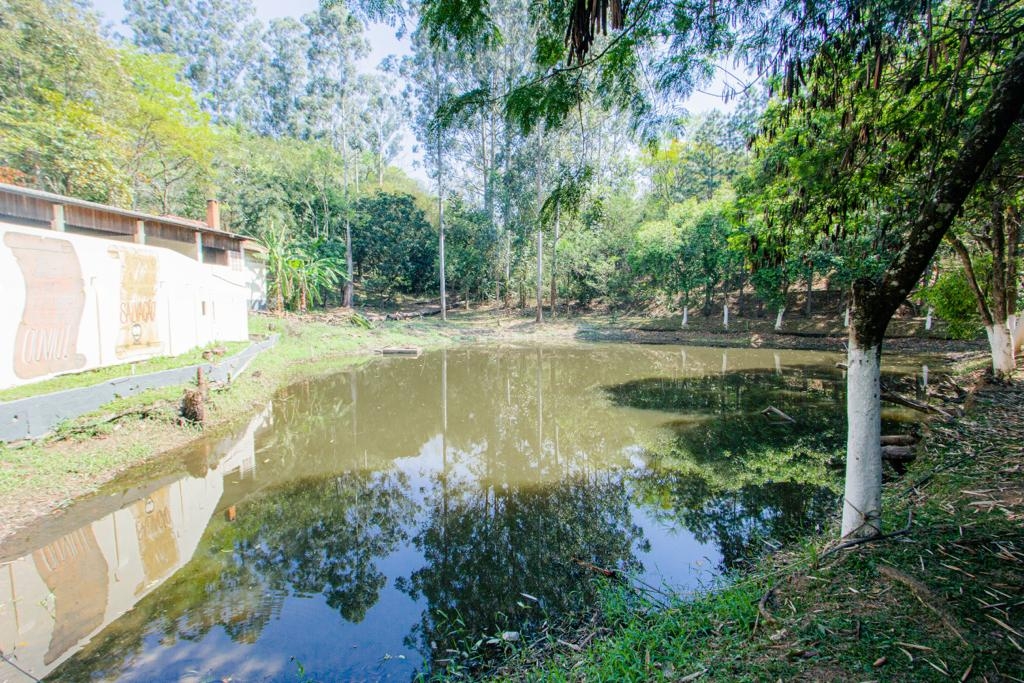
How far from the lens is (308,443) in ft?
25.4

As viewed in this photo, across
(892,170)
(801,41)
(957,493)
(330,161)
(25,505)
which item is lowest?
(25,505)

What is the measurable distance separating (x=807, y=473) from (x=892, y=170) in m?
3.62

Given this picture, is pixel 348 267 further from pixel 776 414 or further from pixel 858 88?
pixel 858 88

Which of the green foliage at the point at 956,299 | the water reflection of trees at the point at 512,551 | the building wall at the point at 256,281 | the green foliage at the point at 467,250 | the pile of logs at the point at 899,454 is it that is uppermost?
the green foliage at the point at 467,250

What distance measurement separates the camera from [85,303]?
8.23 meters

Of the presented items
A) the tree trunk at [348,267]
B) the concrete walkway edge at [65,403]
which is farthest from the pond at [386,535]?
the tree trunk at [348,267]

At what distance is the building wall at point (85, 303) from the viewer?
6.91 metres

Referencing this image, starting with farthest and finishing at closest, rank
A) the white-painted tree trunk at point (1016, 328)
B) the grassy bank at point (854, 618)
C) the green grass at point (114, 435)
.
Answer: the white-painted tree trunk at point (1016, 328) < the green grass at point (114, 435) < the grassy bank at point (854, 618)

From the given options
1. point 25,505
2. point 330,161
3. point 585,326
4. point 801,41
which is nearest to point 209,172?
point 330,161

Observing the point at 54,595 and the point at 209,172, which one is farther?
the point at 209,172

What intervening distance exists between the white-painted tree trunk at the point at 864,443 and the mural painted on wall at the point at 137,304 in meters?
11.3

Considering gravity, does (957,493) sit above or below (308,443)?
above

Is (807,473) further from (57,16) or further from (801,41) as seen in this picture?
(57,16)

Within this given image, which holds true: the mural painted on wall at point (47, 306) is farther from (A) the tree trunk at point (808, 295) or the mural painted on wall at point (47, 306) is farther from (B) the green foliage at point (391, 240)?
(A) the tree trunk at point (808, 295)
